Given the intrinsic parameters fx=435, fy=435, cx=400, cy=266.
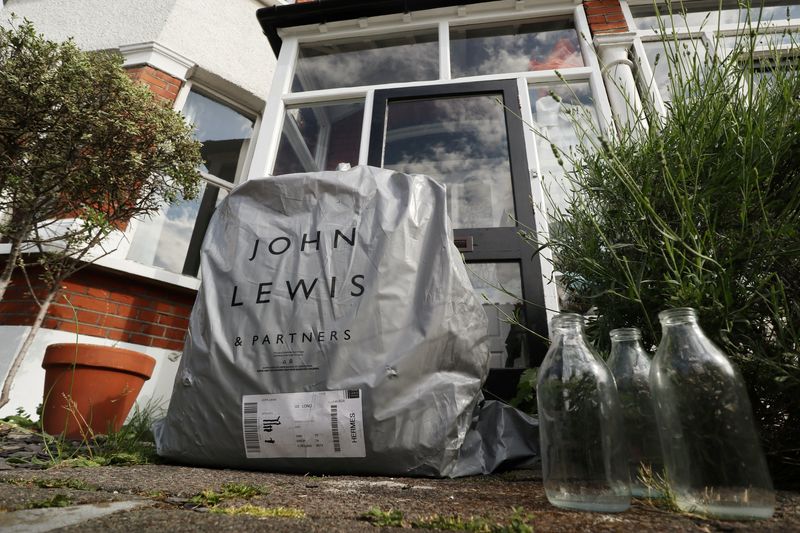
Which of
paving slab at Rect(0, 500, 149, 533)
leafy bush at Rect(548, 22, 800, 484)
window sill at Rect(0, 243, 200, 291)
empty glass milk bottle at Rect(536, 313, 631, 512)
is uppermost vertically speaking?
window sill at Rect(0, 243, 200, 291)

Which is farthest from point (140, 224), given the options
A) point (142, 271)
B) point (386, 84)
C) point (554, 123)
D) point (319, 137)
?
point (554, 123)

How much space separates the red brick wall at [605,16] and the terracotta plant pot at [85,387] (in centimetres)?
346

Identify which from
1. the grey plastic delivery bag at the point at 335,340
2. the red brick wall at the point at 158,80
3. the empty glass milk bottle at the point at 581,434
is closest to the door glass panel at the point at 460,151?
the grey plastic delivery bag at the point at 335,340

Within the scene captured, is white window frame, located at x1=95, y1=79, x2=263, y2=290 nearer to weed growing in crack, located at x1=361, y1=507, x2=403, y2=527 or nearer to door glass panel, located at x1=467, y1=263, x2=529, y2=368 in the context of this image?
door glass panel, located at x1=467, y1=263, x2=529, y2=368

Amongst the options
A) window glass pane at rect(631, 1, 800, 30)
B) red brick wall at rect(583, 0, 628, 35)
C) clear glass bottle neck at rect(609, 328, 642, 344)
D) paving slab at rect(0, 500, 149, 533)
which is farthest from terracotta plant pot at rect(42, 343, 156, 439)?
window glass pane at rect(631, 1, 800, 30)

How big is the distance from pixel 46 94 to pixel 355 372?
198cm

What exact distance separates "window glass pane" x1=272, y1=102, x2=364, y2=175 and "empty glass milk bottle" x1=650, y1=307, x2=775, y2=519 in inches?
93.1

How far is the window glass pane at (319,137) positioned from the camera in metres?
2.85

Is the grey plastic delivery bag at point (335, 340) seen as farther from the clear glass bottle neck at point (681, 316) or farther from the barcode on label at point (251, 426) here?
the clear glass bottle neck at point (681, 316)

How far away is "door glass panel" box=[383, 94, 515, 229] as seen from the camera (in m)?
2.36

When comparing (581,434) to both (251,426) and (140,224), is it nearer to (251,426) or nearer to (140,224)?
(251,426)

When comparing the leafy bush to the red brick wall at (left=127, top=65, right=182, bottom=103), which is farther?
the red brick wall at (left=127, top=65, right=182, bottom=103)

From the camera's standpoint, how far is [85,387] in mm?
1814

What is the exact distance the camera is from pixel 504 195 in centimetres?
237
